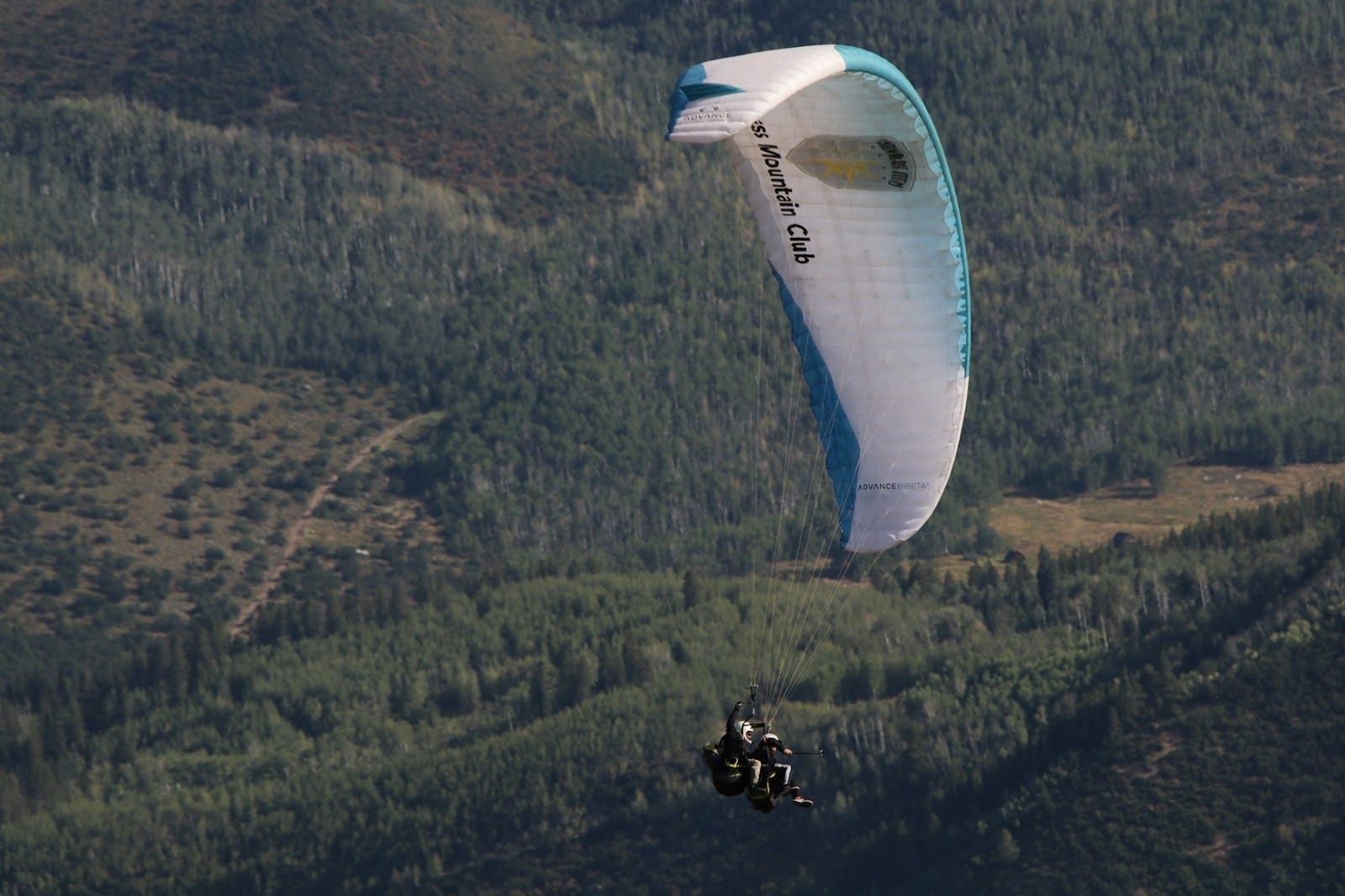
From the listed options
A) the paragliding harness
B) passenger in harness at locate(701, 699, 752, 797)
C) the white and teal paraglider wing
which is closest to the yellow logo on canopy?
the white and teal paraglider wing

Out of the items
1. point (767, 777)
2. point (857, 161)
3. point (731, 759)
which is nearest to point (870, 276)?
point (857, 161)

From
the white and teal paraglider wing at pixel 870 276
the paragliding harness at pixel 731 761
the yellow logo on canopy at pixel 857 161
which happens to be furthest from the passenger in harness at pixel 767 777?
the yellow logo on canopy at pixel 857 161

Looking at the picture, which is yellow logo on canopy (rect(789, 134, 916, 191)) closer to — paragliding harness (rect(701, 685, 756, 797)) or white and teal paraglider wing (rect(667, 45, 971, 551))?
white and teal paraglider wing (rect(667, 45, 971, 551))

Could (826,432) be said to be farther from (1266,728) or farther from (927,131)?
(1266,728)

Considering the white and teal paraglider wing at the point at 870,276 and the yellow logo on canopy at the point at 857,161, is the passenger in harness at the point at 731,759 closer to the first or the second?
the white and teal paraglider wing at the point at 870,276

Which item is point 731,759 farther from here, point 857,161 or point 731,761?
point 857,161

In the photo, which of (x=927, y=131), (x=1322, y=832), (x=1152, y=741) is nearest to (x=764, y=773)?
(x=927, y=131)

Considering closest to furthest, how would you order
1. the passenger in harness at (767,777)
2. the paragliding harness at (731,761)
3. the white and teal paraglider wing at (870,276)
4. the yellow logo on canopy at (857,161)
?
the passenger in harness at (767,777), the paragliding harness at (731,761), the white and teal paraglider wing at (870,276), the yellow logo on canopy at (857,161)

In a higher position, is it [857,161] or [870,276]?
[857,161]

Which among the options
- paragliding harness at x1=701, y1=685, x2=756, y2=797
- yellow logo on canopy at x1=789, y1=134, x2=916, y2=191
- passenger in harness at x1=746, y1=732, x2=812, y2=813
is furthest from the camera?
yellow logo on canopy at x1=789, y1=134, x2=916, y2=191
